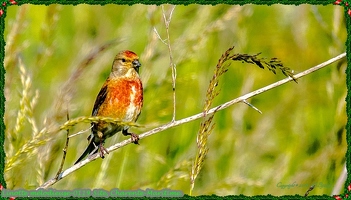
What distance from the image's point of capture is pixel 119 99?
12.3 feet

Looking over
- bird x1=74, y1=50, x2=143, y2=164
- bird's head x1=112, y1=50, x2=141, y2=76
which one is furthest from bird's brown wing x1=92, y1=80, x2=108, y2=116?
bird's head x1=112, y1=50, x2=141, y2=76

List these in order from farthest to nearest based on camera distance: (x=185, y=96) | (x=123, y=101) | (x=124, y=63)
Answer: (x=185, y=96), (x=124, y=63), (x=123, y=101)

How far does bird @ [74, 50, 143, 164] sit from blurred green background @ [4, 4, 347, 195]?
3.9 inches

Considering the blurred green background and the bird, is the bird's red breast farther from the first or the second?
the blurred green background

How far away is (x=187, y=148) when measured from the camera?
3.83m

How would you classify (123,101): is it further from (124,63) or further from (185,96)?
(185,96)

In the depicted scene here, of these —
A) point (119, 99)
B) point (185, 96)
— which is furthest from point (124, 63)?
point (185, 96)

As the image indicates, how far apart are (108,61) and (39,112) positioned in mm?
551

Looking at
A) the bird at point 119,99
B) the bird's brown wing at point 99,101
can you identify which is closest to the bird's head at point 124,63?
the bird at point 119,99

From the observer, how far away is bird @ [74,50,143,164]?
3.71 meters

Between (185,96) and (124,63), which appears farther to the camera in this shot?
(185,96)

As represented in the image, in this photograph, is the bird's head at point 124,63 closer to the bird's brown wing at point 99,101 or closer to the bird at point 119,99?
the bird at point 119,99

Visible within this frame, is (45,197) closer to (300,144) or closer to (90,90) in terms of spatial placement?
(90,90)

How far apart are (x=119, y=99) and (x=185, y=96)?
2.26 ft
